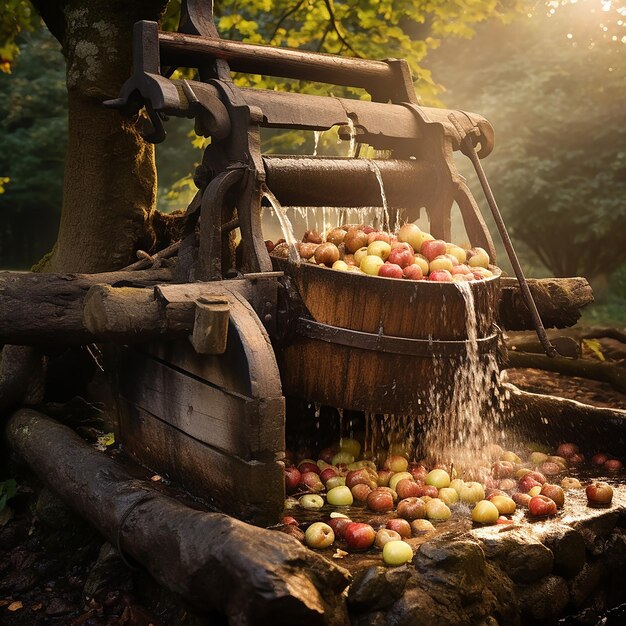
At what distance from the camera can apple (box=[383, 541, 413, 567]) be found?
347 cm

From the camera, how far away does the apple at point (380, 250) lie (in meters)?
4.63

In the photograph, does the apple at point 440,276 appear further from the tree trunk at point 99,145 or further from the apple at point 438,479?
the tree trunk at point 99,145

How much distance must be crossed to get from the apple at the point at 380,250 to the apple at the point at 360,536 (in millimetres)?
1611

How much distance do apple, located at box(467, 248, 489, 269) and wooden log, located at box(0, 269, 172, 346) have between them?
2.03 metres

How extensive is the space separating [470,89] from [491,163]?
8.17 feet

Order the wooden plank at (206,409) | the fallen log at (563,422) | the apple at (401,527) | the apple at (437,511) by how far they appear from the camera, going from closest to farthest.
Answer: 1. the wooden plank at (206,409)
2. the apple at (401,527)
3. the apple at (437,511)
4. the fallen log at (563,422)

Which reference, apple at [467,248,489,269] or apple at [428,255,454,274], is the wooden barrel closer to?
apple at [428,255,454,274]

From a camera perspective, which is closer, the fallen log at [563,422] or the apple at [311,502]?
the apple at [311,502]

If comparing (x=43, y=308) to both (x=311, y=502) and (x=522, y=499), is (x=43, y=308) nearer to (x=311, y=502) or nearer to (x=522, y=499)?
(x=311, y=502)

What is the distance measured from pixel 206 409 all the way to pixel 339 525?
0.89 m

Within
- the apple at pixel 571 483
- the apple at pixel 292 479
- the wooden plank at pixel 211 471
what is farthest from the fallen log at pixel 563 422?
the wooden plank at pixel 211 471

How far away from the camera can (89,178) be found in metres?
6.09

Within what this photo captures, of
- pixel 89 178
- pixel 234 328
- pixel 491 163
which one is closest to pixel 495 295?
pixel 234 328

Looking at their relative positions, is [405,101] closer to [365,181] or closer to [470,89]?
[365,181]
